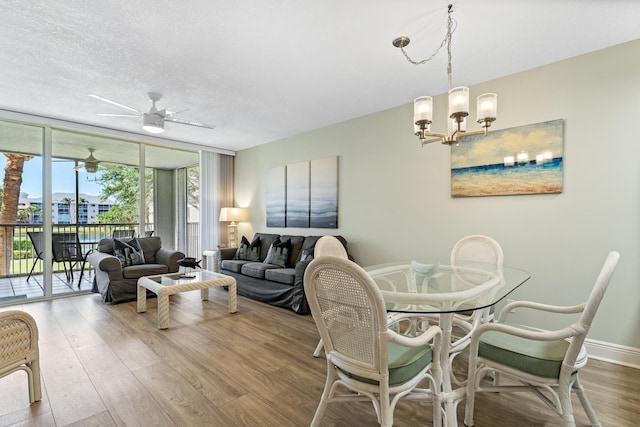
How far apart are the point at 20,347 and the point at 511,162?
13.4 ft

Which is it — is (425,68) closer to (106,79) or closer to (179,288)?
(106,79)

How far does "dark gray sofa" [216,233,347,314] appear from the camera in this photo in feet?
12.3

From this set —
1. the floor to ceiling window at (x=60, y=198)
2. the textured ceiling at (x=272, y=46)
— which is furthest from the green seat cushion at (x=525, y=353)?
the floor to ceiling window at (x=60, y=198)

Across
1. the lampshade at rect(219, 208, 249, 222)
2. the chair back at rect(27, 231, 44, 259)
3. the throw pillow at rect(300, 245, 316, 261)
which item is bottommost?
the throw pillow at rect(300, 245, 316, 261)

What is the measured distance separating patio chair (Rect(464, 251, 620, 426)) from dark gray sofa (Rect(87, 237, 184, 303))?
4.28 m

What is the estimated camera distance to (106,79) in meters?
3.03

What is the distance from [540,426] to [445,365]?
1.98ft

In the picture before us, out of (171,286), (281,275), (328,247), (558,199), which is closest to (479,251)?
(558,199)

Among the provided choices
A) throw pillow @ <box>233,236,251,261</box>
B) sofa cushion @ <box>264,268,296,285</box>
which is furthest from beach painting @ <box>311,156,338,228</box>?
throw pillow @ <box>233,236,251,261</box>

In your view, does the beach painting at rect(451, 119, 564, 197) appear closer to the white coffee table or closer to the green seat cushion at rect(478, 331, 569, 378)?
the green seat cushion at rect(478, 331, 569, 378)

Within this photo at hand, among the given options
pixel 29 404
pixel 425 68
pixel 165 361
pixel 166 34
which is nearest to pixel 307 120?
pixel 425 68

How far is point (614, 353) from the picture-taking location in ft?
8.16

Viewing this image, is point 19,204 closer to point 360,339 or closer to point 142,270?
point 142,270

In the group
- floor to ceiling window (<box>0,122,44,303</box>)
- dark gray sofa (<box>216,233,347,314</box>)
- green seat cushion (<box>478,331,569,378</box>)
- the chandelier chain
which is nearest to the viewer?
green seat cushion (<box>478,331,569,378</box>)
